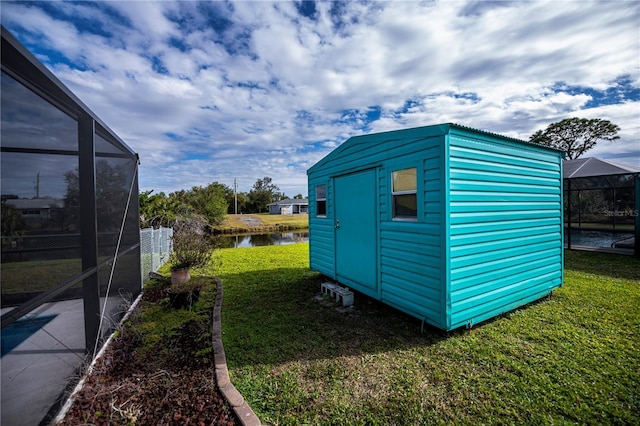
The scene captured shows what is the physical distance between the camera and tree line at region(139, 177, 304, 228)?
40.4ft

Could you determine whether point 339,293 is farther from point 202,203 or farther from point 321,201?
point 202,203

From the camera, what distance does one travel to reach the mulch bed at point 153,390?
7.14ft

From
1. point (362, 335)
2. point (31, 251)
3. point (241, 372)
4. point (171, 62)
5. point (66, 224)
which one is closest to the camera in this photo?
point (31, 251)

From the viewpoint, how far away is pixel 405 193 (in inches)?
160

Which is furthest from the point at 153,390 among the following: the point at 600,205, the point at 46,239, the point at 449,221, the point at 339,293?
the point at 600,205

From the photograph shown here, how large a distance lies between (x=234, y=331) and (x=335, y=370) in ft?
5.52

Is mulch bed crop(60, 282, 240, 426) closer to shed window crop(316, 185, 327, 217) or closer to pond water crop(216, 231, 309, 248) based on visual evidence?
shed window crop(316, 185, 327, 217)

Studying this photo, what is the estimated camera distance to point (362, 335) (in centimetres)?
367

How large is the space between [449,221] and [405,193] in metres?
0.87

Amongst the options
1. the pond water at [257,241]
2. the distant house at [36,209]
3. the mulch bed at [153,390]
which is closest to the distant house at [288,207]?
the pond water at [257,241]

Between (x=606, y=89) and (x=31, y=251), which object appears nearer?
(x=31, y=251)

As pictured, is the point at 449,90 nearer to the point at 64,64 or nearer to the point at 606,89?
the point at 64,64

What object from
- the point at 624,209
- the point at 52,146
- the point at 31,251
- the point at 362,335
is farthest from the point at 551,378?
the point at 624,209

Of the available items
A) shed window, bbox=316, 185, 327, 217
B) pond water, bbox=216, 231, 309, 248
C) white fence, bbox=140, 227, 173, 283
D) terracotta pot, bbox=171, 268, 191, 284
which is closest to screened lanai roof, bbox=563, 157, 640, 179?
shed window, bbox=316, 185, 327, 217
